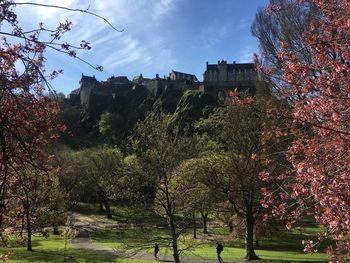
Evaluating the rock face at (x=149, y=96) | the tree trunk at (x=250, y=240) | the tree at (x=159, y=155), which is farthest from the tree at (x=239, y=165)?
the rock face at (x=149, y=96)

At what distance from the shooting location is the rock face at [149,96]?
12706 cm

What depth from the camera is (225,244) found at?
42750 mm

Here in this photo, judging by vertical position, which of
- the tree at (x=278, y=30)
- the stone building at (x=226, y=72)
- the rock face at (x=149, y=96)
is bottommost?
the tree at (x=278, y=30)

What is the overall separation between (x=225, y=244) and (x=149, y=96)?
108m

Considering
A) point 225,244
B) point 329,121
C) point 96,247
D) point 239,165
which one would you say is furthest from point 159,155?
point 225,244

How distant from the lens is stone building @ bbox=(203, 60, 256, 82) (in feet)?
454

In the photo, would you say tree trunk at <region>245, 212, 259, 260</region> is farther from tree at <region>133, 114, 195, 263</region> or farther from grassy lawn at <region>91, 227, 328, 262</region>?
tree at <region>133, 114, 195, 263</region>

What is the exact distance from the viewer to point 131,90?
509 ft

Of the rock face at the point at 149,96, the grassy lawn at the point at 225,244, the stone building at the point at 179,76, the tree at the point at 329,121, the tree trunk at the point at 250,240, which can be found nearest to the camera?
the tree at the point at 329,121

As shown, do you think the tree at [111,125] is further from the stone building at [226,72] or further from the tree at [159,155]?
the tree at [159,155]

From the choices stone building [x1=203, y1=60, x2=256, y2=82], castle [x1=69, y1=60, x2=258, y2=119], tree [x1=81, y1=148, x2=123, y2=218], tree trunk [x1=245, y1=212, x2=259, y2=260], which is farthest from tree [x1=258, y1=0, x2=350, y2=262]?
stone building [x1=203, y1=60, x2=256, y2=82]

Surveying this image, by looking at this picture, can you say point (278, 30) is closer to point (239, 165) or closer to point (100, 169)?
point (239, 165)

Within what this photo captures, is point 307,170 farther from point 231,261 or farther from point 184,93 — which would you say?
point 184,93

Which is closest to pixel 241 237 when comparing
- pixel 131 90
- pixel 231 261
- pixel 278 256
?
pixel 278 256
